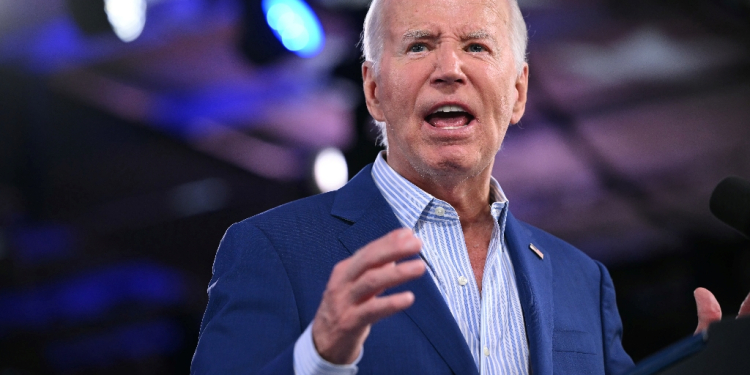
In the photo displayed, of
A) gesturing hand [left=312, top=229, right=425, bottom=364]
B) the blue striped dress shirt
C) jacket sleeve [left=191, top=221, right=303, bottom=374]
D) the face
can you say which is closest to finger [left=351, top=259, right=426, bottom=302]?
gesturing hand [left=312, top=229, right=425, bottom=364]

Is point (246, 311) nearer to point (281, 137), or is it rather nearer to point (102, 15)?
point (102, 15)

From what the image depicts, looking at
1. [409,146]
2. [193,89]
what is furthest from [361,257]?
[193,89]

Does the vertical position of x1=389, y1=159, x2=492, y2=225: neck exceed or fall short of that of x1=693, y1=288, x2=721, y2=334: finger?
it exceeds it

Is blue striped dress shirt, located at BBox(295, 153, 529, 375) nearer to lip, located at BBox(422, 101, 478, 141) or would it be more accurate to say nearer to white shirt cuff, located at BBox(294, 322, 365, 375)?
lip, located at BBox(422, 101, 478, 141)

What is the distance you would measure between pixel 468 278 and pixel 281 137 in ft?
9.05

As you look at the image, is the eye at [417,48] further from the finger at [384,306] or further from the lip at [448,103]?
the finger at [384,306]

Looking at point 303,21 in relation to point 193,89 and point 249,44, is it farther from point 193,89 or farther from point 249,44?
point 193,89

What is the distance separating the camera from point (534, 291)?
5.15 ft

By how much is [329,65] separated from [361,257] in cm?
242

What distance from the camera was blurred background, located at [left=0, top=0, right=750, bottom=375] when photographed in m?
3.32

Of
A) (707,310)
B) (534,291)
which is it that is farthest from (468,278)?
(707,310)

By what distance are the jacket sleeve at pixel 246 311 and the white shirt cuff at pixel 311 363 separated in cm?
9

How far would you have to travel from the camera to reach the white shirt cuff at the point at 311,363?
0.97 metres

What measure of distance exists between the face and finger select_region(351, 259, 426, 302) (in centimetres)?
75
